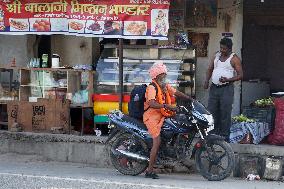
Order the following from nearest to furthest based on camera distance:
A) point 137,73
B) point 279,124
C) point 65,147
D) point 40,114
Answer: point 279,124
point 65,147
point 137,73
point 40,114

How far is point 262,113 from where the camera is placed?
1187 centimetres

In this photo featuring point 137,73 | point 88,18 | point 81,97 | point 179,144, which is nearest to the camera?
point 179,144

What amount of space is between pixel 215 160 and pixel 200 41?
342 centimetres

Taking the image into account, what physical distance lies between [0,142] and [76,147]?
5.79 feet

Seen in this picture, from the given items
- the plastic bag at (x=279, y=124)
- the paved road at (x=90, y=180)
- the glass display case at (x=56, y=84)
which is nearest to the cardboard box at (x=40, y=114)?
the glass display case at (x=56, y=84)

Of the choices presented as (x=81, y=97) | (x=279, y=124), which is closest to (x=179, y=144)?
(x=279, y=124)

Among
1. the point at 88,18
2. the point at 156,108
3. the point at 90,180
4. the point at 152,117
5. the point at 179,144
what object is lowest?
the point at 90,180

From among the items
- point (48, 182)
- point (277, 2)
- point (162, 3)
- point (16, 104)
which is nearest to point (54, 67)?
point (16, 104)

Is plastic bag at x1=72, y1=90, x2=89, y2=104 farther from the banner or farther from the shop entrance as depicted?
the shop entrance

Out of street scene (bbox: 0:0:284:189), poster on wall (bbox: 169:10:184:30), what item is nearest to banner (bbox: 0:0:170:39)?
street scene (bbox: 0:0:284:189)

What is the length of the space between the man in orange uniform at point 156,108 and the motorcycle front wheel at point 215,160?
27.1 inches

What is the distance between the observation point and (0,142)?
12.7 meters

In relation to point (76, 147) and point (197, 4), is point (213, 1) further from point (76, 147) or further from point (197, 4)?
point (76, 147)

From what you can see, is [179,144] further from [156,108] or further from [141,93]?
[141,93]
